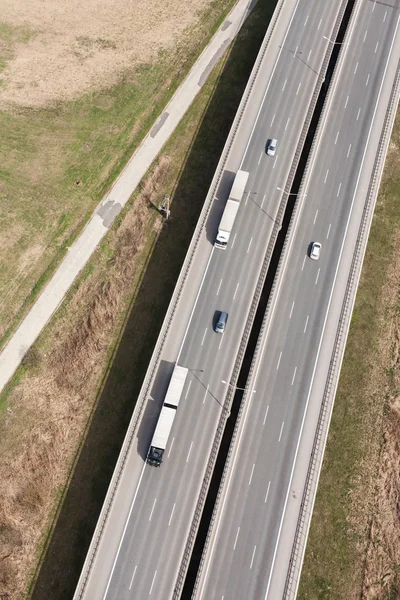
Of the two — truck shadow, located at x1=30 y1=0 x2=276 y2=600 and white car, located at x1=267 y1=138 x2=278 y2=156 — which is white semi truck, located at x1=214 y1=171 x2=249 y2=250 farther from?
white car, located at x1=267 y1=138 x2=278 y2=156

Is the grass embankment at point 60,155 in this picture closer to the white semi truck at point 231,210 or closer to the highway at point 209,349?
the highway at point 209,349

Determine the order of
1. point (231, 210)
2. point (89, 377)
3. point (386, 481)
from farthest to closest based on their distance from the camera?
point (89, 377) < point (231, 210) < point (386, 481)

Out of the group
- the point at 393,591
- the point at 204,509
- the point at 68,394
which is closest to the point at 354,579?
the point at 393,591

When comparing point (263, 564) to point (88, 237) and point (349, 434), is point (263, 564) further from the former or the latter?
point (88, 237)

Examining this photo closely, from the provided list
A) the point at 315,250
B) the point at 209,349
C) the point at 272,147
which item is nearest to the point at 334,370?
the point at 209,349

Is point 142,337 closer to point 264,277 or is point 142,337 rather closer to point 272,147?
point 264,277

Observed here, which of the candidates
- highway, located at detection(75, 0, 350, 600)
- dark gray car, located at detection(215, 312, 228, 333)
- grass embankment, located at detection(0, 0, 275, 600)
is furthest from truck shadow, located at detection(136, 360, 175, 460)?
dark gray car, located at detection(215, 312, 228, 333)
